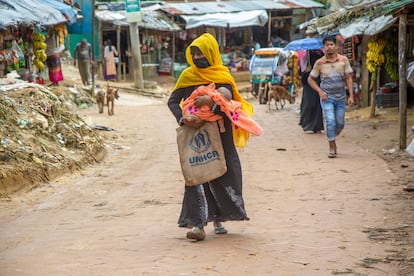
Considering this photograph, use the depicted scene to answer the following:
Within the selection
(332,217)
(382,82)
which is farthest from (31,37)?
(332,217)

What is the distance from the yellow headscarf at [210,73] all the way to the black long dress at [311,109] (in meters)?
9.43

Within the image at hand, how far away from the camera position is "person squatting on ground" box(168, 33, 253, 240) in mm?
6605

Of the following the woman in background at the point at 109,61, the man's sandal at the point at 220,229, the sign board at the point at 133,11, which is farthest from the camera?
the woman in background at the point at 109,61

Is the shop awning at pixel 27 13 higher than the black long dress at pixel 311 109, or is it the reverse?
the shop awning at pixel 27 13

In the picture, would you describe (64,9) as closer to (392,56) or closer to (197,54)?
(392,56)

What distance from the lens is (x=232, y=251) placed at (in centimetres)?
619

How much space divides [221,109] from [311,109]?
983cm

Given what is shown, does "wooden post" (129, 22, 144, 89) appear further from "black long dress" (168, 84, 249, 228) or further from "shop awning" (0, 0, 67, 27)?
"black long dress" (168, 84, 249, 228)

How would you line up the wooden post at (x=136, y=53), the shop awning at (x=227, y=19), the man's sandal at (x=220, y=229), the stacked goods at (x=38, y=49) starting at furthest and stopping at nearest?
1. the shop awning at (x=227, y=19)
2. the wooden post at (x=136, y=53)
3. the stacked goods at (x=38, y=49)
4. the man's sandal at (x=220, y=229)

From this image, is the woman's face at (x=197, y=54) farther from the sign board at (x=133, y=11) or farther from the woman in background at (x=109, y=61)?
the woman in background at (x=109, y=61)

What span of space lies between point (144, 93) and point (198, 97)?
23112 mm

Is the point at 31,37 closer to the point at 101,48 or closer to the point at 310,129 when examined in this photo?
the point at 310,129

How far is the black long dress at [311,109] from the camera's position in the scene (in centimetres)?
1614

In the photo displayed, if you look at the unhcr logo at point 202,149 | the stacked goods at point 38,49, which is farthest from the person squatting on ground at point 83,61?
the unhcr logo at point 202,149
